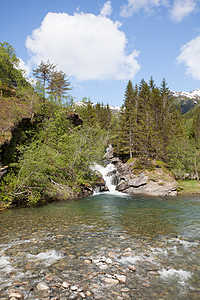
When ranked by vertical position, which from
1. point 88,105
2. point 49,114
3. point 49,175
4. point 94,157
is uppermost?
point 88,105

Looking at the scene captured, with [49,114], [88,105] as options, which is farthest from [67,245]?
[88,105]

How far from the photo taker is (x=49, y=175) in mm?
19297

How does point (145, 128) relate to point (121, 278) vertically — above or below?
above

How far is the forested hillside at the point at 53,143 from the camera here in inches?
632

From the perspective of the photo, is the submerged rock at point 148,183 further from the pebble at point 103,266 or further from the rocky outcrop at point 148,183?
the pebble at point 103,266

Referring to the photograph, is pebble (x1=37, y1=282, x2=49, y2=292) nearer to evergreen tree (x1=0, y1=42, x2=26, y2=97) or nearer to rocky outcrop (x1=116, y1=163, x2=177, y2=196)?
rocky outcrop (x1=116, y1=163, x2=177, y2=196)

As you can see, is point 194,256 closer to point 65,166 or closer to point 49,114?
point 65,166

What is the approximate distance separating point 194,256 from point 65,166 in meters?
17.0

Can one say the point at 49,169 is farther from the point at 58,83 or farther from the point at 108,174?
the point at 58,83

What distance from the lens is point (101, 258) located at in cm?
586

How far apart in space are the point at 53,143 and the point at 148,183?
51.8 ft

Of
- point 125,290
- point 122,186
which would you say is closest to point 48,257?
point 125,290

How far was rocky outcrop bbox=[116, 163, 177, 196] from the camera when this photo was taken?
25172 mm

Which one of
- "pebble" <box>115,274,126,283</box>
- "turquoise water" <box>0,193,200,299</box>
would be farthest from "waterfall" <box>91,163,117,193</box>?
"pebble" <box>115,274,126,283</box>
